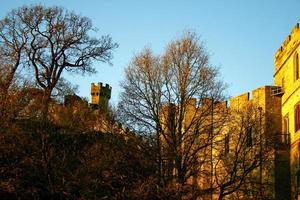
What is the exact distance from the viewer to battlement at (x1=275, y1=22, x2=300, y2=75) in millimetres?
36269

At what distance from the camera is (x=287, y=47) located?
38250mm

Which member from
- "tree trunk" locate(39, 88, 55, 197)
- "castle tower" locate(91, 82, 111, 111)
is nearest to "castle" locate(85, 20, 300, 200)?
"tree trunk" locate(39, 88, 55, 197)

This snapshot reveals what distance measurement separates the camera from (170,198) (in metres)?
26.4

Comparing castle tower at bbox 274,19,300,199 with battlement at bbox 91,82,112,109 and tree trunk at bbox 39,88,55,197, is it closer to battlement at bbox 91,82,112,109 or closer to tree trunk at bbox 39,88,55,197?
tree trunk at bbox 39,88,55,197

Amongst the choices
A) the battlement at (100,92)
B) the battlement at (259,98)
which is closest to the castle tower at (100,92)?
the battlement at (100,92)

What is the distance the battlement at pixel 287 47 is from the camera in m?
36.3

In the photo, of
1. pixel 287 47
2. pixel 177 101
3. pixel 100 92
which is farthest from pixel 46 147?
pixel 100 92

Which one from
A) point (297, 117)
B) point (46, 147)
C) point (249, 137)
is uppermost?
point (297, 117)

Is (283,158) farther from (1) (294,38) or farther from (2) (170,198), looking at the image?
(2) (170,198)

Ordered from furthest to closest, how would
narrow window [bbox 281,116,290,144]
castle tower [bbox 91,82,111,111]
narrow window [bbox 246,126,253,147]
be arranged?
castle tower [bbox 91,82,111,111] → narrow window [bbox 281,116,290,144] → narrow window [bbox 246,126,253,147]

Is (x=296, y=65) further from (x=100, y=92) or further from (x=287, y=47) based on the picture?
(x=100, y=92)

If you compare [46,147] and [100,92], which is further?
[100,92]

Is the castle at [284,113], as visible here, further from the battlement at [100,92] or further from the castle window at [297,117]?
the battlement at [100,92]

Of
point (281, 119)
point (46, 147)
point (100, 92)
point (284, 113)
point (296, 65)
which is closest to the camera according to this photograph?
point (46, 147)
